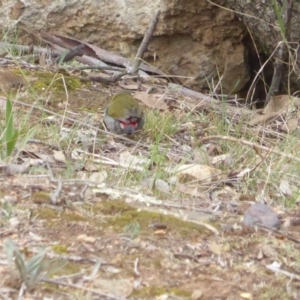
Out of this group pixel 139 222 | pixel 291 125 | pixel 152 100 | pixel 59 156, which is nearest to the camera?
pixel 139 222

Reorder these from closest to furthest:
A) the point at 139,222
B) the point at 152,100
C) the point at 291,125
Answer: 1. the point at 139,222
2. the point at 291,125
3. the point at 152,100

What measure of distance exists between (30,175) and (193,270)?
0.95 m

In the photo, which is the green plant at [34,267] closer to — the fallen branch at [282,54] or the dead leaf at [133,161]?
the dead leaf at [133,161]

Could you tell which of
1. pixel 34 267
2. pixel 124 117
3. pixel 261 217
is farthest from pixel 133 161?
pixel 34 267

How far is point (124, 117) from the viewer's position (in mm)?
4059

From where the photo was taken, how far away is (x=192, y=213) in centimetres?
274

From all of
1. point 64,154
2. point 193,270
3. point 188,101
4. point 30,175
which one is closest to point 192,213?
point 193,270

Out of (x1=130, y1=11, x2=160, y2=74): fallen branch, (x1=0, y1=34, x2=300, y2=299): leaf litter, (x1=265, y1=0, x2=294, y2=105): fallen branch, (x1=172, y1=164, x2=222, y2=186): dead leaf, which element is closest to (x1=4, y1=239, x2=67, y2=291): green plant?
(x1=0, y1=34, x2=300, y2=299): leaf litter

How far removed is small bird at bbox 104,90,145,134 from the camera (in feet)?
13.4

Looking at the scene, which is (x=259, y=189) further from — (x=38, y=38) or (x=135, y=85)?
(x=38, y=38)

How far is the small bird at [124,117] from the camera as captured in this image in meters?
4.08

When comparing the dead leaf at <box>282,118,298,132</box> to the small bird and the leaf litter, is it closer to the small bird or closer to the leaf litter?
the leaf litter

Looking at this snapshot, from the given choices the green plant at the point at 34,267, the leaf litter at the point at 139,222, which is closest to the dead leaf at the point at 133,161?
the leaf litter at the point at 139,222

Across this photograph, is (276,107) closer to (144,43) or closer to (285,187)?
(144,43)
